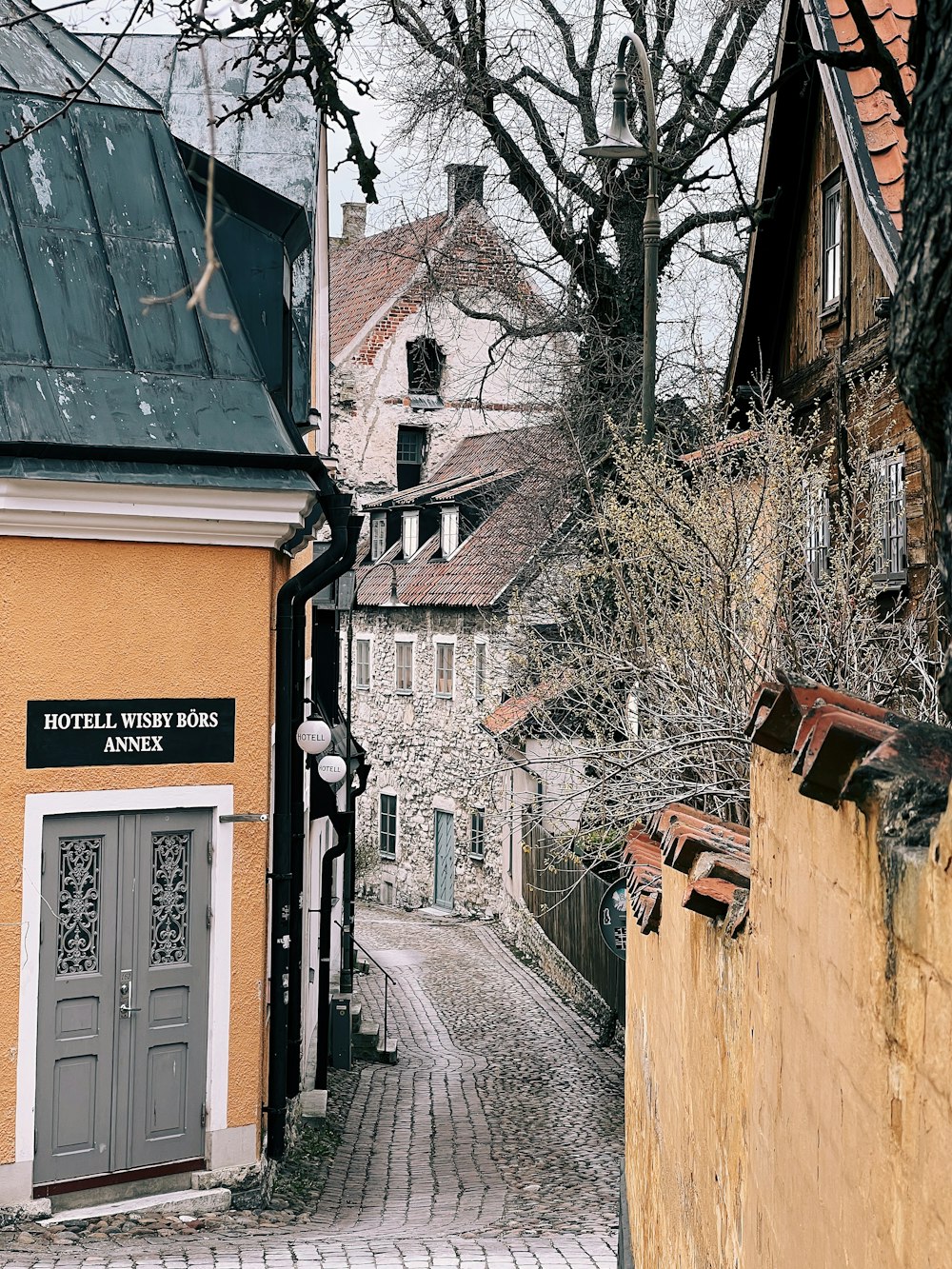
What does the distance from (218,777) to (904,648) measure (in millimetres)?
4352

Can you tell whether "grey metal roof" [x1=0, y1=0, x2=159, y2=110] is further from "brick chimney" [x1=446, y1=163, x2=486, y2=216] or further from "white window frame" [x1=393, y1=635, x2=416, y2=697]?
"white window frame" [x1=393, y1=635, x2=416, y2=697]

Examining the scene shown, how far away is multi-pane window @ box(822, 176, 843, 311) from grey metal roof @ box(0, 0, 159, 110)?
617cm

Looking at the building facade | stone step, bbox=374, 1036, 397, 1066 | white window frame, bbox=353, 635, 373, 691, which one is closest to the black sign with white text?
the building facade

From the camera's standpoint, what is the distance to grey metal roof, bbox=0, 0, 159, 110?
10297 mm

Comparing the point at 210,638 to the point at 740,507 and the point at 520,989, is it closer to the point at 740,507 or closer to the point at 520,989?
the point at 740,507

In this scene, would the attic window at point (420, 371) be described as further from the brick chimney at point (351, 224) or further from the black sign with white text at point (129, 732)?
the black sign with white text at point (129, 732)

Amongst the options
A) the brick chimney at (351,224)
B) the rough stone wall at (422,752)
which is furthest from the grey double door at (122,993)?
the brick chimney at (351,224)

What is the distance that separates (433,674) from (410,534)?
345 cm

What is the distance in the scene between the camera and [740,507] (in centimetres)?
984

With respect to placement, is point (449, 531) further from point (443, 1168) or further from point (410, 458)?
point (443, 1168)

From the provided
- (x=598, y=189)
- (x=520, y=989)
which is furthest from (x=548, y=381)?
(x=520, y=989)

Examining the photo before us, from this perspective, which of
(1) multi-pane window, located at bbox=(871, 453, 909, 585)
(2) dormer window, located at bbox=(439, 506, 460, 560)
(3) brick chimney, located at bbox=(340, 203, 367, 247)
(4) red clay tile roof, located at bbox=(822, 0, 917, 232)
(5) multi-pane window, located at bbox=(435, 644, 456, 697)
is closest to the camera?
(4) red clay tile roof, located at bbox=(822, 0, 917, 232)

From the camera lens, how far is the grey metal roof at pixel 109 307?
30.8ft

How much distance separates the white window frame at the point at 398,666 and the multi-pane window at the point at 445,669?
3.37 feet
